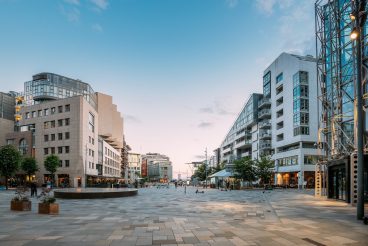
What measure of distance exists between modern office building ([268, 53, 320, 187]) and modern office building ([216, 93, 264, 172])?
13.2 metres

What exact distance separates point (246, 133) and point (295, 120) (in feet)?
112

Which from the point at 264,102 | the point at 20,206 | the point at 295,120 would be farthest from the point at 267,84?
the point at 20,206

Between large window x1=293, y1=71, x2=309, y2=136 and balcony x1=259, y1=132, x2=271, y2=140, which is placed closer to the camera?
large window x1=293, y1=71, x2=309, y2=136

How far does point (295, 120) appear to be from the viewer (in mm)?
78188

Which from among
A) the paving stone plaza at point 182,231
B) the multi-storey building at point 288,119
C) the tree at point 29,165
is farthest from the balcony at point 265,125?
the paving stone plaza at point 182,231

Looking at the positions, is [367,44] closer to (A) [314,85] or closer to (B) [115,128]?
(A) [314,85]

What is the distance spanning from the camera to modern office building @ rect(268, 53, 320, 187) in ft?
247

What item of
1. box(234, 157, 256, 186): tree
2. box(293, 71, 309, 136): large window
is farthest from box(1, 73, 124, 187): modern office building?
box(293, 71, 309, 136): large window

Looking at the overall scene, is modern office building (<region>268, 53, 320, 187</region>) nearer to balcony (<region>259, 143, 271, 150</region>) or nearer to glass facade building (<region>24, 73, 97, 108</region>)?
balcony (<region>259, 143, 271, 150</region>)

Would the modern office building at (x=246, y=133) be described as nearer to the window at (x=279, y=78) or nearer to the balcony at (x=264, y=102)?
the balcony at (x=264, y=102)

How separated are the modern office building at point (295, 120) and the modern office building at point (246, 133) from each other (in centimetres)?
1322

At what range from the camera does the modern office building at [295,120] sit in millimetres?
75312

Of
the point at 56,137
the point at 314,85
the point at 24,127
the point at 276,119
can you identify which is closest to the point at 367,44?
the point at 314,85

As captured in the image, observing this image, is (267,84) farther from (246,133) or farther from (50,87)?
(50,87)
